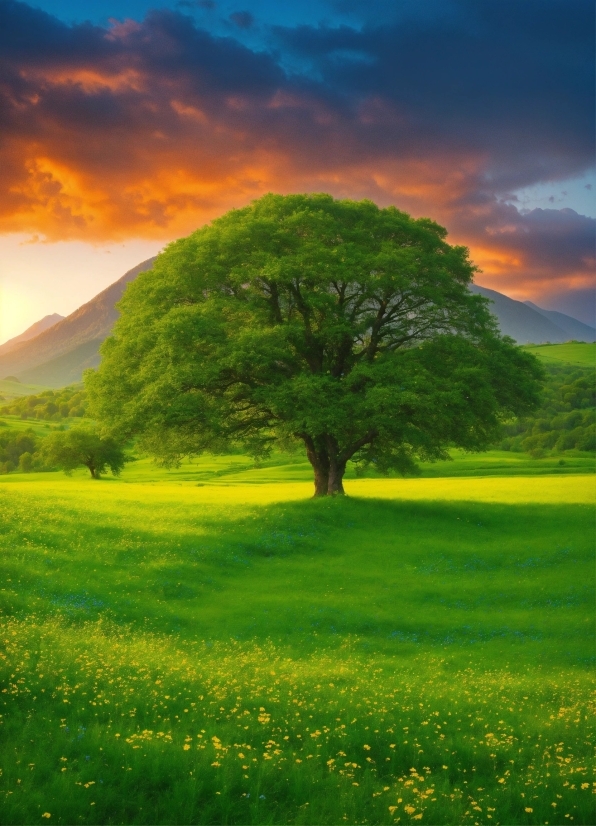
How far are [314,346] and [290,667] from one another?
27.8 meters

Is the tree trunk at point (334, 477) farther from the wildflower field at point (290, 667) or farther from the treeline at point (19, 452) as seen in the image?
the treeline at point (19, 452)

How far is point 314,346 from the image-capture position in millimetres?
41438

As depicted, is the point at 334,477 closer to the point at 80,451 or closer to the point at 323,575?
the point at 323,575

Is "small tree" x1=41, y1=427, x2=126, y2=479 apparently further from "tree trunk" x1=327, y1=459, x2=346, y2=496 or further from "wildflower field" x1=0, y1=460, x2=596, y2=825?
"wildflower field" x1=0, y1=460, x2=596, y2=825

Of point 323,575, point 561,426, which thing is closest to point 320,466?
point 323,575

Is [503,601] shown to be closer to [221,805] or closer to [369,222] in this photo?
[221,805]

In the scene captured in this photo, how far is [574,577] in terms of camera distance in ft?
95.8

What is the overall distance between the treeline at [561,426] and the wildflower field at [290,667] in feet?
277

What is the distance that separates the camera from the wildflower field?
8.91 meters

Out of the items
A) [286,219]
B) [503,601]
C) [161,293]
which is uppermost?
[286,219]

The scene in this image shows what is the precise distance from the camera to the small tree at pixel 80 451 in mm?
86500

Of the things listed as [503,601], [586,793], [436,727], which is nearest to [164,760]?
[436,727]

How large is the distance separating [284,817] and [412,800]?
1.83m

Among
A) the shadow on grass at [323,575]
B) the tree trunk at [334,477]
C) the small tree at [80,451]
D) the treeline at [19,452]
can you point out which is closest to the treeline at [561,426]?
the small tree at [80,451]
